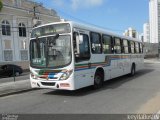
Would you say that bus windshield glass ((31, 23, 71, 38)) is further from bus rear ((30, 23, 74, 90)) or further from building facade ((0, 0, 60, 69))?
building facade ((0, 0, 60, 69))

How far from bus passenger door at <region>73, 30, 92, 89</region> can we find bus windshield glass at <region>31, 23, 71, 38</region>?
50cm

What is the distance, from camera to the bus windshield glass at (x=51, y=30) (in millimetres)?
9709

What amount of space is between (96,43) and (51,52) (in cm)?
270

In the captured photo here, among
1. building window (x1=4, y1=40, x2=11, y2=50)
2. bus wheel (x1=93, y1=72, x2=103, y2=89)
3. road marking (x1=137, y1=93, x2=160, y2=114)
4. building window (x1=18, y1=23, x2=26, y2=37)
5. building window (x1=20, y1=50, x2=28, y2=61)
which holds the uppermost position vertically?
building window (x1=18, y1=23, x2=26, y2=37)

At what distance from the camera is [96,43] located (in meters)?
11.5

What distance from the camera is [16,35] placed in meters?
39.8

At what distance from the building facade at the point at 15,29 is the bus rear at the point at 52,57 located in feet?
89.6

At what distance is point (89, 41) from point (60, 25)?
1.68 meters

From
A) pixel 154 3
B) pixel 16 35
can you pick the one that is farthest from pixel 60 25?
pixel 154 3

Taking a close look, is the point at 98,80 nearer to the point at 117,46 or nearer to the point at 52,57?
the point at 52,57

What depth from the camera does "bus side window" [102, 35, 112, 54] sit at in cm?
1239

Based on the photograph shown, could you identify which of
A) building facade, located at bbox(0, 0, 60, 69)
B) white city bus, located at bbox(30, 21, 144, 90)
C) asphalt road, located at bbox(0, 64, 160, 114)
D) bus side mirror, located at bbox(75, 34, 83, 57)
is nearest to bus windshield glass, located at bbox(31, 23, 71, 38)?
white city bus, located at bbox(30, 21, 144, 90)

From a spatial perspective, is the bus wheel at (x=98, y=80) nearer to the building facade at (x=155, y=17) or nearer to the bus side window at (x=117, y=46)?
the bus side window at (x=117, y=46)

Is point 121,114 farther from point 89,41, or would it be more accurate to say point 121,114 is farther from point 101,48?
point 101,48
